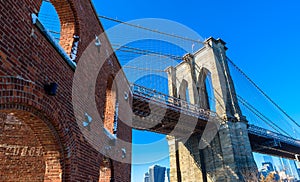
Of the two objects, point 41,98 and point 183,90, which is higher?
point 183,90

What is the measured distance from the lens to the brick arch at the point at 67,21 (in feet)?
15.6

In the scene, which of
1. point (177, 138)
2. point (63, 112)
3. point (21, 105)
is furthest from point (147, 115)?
point (21, 105)

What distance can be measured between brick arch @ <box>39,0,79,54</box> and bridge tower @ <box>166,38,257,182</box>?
556 inches

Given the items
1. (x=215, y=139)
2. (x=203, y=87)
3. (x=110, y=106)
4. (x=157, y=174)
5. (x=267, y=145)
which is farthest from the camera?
(x=157, y=174)

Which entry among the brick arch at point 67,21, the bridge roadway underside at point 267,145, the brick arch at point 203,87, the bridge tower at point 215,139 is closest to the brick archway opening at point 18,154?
the brick arch at point 67,21

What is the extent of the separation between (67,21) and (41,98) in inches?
91.3

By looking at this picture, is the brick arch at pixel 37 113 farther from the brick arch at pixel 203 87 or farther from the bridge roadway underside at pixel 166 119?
the brick arch at pixel 203 87

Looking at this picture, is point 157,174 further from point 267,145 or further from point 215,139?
point 215,139

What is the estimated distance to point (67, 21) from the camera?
4.94m

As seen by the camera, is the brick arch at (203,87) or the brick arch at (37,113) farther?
the brick arch at (203,87)

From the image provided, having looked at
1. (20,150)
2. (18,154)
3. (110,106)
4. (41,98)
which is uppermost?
(110,106)

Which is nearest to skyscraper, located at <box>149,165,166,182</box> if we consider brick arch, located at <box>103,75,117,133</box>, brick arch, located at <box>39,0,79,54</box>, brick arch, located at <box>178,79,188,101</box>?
brick arch, located at <box>178,79,188,101</box>

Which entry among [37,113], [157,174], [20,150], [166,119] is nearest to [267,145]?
[166,119]

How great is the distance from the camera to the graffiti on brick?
5922mm
